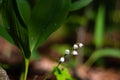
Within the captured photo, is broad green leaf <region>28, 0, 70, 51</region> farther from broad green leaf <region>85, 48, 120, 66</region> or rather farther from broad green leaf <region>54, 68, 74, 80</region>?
broad green leaf <region>85, 48, 120, 66</region>

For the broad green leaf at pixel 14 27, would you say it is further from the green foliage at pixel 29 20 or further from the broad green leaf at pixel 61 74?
the broad green leaf at pixel 61 74

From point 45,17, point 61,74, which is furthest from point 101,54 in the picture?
point 45,17

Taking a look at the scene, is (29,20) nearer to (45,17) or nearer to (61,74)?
(45,17)

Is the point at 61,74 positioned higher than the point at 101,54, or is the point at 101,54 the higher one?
the point at 61,74

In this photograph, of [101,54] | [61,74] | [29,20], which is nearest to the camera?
[29,20]

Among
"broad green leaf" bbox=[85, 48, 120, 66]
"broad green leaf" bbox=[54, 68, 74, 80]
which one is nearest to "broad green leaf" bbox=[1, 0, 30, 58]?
"broad green leaf" bbox=[54, 68, 74, 80]

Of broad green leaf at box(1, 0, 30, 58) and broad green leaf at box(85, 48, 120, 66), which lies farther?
broad green leaf at box(85, 48, 120, 66)

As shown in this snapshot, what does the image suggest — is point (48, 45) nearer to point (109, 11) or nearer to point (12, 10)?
point (109, 11)

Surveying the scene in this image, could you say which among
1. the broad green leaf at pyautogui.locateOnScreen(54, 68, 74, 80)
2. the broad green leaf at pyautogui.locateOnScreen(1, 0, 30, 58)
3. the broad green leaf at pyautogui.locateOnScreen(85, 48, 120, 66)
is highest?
the broad green leaf at pyautogui.locateOnScreen(1, 0, 30, 58)

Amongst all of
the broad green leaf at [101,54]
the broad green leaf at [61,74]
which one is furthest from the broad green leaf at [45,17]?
the broad green leaf at [101,54]

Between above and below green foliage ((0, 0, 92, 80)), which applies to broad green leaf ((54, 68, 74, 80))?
below

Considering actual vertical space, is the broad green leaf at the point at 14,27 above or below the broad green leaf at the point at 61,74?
above
